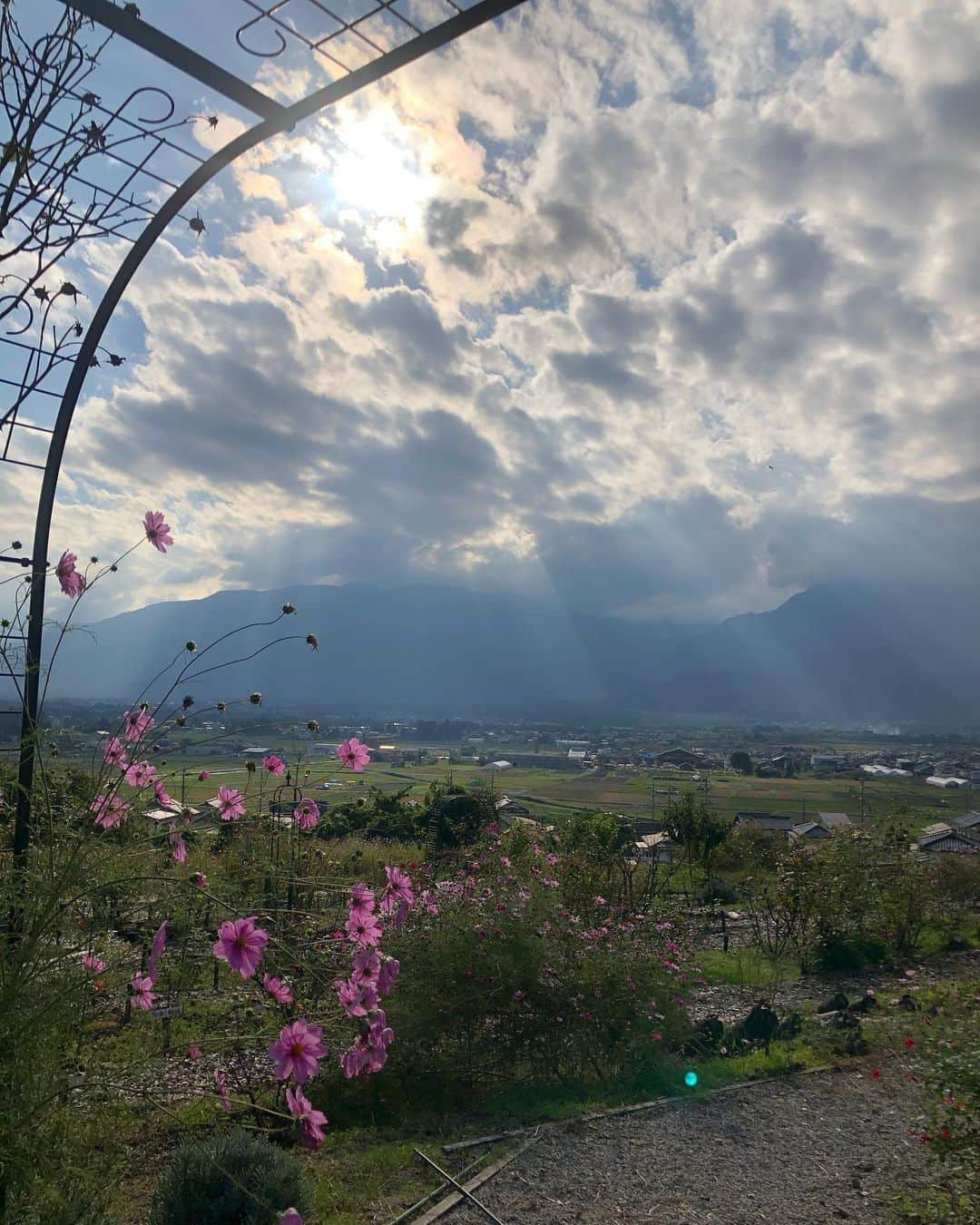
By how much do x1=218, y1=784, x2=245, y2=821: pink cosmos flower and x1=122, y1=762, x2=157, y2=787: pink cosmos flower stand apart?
0.23m

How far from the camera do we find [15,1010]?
194cm

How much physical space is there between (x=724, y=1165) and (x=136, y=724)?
345 cm

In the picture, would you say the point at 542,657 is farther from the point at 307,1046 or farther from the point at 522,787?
the point at 307,1046

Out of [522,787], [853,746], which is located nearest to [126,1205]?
[522,787]

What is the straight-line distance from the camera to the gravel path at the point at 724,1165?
346 cm

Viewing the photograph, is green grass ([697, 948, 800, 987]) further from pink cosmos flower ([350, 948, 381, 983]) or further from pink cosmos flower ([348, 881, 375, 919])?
pink cosmos flower ([350, 948, 381, 983])

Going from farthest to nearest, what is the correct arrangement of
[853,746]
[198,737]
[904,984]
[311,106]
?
[853,746]
[904,984]
[198,737]
[311,106]

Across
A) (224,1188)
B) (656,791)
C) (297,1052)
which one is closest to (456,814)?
(656,791)

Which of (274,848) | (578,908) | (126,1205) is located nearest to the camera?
(126,1205)

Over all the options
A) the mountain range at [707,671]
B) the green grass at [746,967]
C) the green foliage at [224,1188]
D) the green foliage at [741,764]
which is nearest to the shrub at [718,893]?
the green grass at [746,967]

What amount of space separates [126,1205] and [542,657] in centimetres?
19669

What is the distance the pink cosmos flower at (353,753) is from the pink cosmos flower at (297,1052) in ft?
3.56

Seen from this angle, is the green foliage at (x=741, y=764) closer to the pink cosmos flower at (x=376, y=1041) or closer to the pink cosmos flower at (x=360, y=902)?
the pink cosmos flower at (x=360, y=902)

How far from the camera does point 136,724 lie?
99.3 inches
